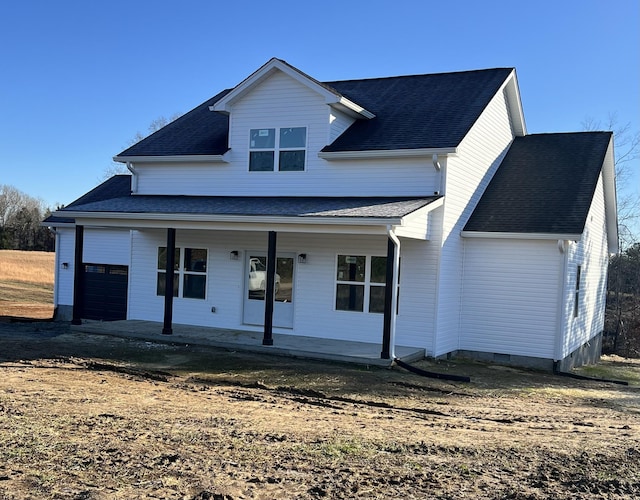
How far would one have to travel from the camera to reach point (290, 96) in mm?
15359

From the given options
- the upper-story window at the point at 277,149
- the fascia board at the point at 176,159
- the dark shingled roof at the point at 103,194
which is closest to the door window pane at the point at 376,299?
the upper-story window at the point at 277,149

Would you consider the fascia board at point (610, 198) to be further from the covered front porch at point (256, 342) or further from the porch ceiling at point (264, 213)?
the covered front porch at point (256, 342)

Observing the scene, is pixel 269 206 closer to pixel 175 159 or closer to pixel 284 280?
pixel 284 280

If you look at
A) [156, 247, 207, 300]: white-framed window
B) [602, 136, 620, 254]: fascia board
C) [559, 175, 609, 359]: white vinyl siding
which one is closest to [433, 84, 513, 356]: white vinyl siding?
[559, 175, 609, 359]: white vinyl siding

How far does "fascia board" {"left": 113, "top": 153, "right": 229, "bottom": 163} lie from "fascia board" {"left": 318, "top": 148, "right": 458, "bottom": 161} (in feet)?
9.56

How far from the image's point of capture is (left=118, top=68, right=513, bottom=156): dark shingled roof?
1450 cm

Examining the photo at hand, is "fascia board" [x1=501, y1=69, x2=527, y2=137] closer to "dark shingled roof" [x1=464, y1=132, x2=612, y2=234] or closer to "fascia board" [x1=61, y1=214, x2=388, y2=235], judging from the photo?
"dark shingled roof" [x1=464, y1=132, x2=612, y2=234]

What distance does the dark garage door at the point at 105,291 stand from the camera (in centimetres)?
1986

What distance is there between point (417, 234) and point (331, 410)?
5.50m

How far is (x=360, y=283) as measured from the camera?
1461 centimetres

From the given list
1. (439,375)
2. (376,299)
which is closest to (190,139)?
(376,299)

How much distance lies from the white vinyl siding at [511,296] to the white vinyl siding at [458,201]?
0.33m

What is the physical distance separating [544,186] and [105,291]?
1386 cm

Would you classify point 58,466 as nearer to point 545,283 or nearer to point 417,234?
point 417,234
